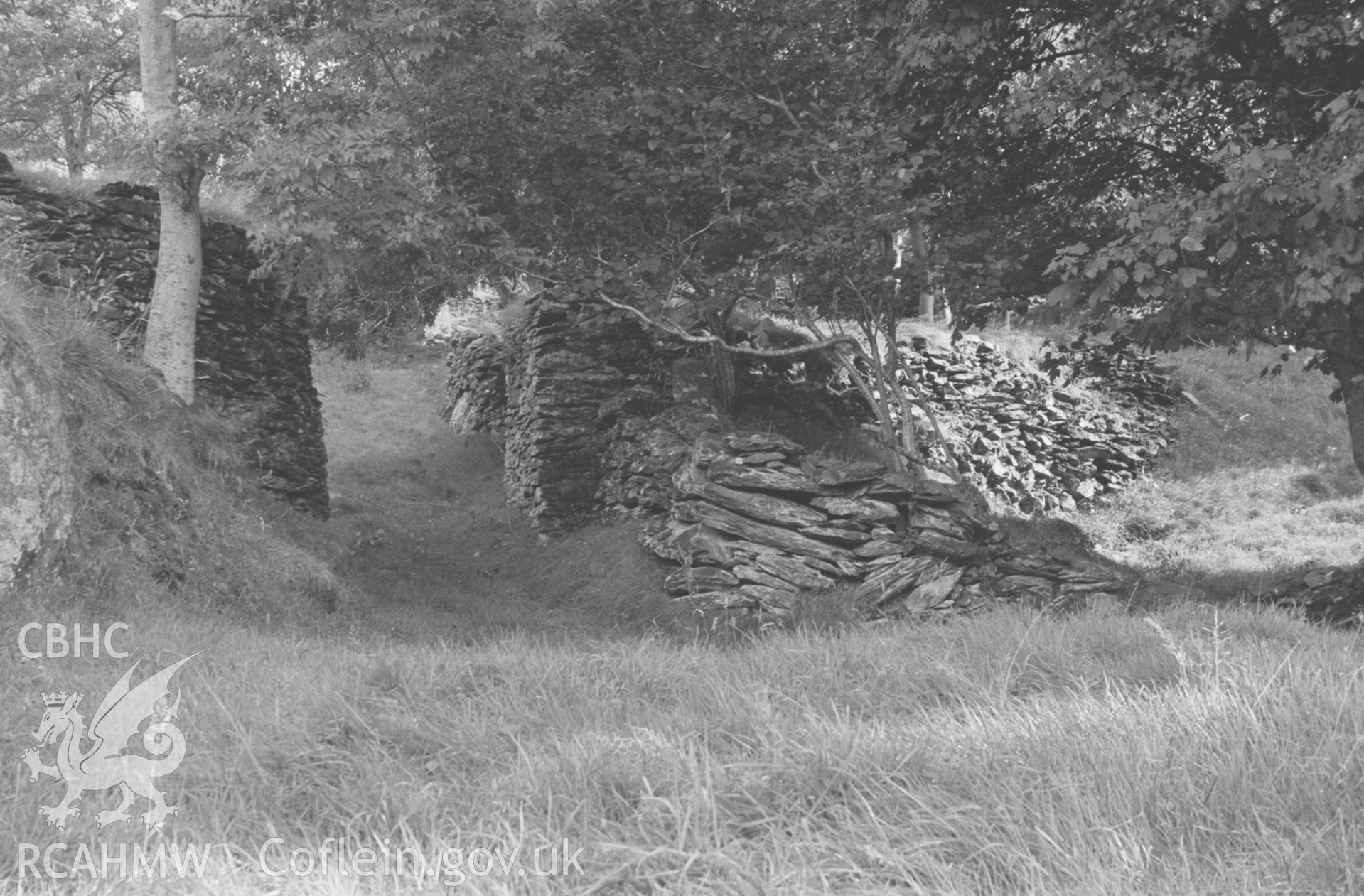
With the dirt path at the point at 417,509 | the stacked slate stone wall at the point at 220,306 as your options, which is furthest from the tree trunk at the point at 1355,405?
the stacked slate stone wall at the point at 220,306

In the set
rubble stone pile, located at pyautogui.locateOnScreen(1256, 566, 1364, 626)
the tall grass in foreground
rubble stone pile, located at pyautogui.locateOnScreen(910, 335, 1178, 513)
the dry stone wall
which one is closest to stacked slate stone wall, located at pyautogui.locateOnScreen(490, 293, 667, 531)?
the dry stone wall

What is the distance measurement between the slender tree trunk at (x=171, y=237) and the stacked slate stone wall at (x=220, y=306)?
393 mm

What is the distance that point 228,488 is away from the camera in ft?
28.6

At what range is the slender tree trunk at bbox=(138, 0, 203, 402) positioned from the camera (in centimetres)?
923

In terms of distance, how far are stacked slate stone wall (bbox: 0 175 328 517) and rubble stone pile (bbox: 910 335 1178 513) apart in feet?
35.9

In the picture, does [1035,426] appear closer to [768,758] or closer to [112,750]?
[768,758]

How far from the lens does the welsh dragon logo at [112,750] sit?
10.3 ft

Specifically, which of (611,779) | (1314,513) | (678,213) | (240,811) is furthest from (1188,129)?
(240,811)

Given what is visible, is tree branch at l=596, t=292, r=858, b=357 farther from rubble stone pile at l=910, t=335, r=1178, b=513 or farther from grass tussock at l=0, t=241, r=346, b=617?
rubble stone pile at l=910, t=335, r=1178, b=513

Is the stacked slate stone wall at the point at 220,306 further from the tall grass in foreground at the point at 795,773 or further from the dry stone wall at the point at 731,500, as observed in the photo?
the tall grass in foreground at the point at 795,773

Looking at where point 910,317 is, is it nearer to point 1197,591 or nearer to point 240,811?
point 1197,591

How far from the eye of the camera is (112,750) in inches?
139

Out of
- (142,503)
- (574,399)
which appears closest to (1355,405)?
(574,399)

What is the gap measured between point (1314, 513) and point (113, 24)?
2352 cm
